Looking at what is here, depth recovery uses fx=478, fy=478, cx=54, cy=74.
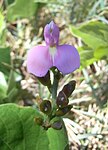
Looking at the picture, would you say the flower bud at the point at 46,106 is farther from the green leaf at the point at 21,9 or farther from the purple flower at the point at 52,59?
the green leaf at the point at 21,9

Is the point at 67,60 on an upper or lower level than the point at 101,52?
upper

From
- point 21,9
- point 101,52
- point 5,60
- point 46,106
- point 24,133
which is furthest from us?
point 21,9

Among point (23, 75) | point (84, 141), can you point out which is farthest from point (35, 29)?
point (84, 141)

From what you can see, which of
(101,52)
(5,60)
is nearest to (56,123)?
(101,52)

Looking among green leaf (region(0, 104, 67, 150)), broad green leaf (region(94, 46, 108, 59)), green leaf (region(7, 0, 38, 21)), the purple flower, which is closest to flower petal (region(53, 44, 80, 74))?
the purple flower

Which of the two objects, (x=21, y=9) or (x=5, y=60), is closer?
(x=5, y=60)

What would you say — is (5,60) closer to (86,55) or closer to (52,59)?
(86,55)

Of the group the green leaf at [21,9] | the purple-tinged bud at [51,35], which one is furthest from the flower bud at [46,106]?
the green leaf at [21,9]
